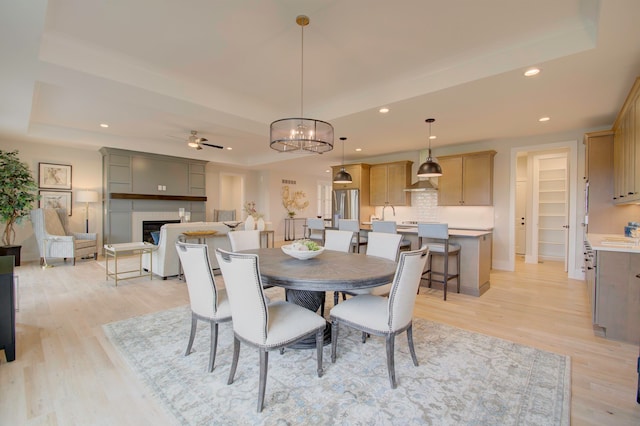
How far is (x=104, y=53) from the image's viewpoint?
3.07m

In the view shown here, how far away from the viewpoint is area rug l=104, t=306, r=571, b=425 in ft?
5.41

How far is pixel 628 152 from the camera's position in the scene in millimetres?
3137

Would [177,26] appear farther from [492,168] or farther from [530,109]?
[492,168]

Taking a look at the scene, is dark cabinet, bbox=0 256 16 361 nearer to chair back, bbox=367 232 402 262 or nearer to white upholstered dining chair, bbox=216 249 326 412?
white upholstered dining chair, bbox=216 249 326 412

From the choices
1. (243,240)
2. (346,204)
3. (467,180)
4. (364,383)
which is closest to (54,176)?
(243,240)

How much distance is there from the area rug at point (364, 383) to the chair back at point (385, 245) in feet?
2.68

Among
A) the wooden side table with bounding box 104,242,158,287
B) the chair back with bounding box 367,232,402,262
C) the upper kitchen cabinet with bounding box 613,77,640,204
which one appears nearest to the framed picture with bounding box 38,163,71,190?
the wooden side table with bounding box 104,242,158,287

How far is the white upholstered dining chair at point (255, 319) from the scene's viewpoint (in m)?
1.69

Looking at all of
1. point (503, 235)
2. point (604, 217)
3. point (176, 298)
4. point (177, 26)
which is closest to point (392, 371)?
point (176, 298)

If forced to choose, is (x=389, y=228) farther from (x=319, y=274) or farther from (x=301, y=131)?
(x=319, y=274)

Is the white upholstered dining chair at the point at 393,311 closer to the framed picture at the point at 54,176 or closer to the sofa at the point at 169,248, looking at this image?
the sofa at the point at 169,248

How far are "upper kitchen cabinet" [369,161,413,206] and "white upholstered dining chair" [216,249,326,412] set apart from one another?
201 inches

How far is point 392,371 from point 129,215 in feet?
23.8

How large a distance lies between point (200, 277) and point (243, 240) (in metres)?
1.21
